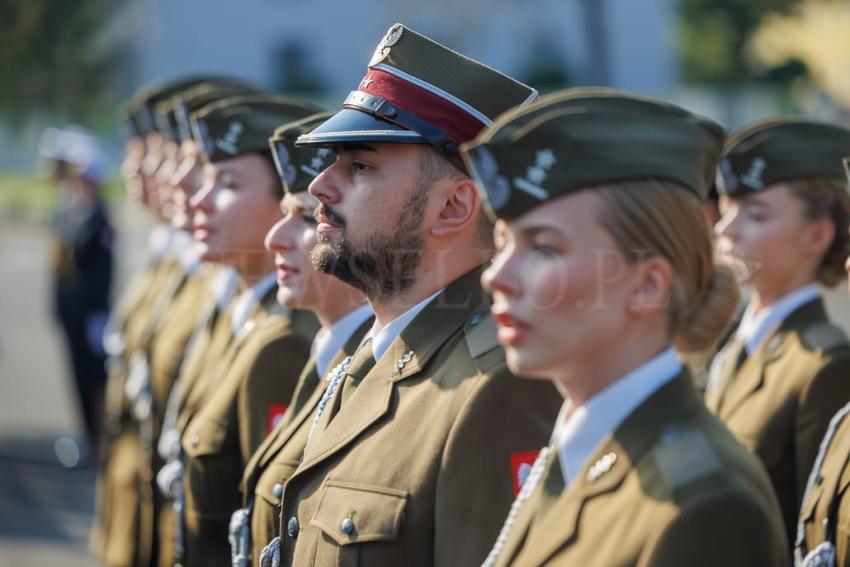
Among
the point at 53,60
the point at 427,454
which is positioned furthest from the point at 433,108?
the point at 53,60

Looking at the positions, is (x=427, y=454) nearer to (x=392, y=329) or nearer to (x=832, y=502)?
(x=392, y=329)

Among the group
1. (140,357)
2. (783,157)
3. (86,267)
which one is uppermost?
(783,157)

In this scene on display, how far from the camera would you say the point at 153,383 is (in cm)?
564

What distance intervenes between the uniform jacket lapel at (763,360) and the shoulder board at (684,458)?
6.86ft

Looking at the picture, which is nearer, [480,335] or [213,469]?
[480,335]

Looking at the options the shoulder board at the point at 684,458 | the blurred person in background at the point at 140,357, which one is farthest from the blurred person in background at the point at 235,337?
the shoulder board at the point at 684,458

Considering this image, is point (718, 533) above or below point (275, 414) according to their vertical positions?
above

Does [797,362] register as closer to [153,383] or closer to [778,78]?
[153,383]

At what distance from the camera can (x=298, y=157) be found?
3832 millimetres

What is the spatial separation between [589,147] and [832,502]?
1.29 m

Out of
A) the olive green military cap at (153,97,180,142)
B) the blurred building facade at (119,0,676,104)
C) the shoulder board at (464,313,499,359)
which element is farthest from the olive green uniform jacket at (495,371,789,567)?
the blurred building facade at (119,0,676,104)

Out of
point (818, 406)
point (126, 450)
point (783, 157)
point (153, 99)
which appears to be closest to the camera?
point (818, 406)

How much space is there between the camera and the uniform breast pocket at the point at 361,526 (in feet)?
9.06

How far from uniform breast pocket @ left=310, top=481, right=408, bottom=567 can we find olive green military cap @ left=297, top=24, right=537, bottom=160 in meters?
0.72
